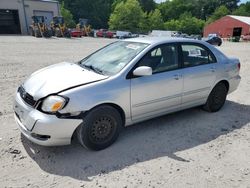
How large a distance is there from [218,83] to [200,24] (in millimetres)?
75581

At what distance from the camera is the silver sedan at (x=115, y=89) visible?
3246 millimetres

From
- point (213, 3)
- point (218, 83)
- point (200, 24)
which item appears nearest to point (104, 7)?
point (200, 24)

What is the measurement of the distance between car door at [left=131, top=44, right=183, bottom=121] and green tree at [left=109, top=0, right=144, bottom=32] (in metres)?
59.3

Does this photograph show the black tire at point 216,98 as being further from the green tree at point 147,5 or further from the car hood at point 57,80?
the green tree at point 147,5

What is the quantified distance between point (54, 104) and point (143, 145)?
153 cm

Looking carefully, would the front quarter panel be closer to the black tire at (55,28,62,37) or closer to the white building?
the black tire at (55,28,62,37)

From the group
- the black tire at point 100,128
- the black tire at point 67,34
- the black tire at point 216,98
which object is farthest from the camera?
the black tire at point 67,34

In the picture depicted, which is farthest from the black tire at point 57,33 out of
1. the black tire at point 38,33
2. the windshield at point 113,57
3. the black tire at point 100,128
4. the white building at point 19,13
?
the black tire at point 100,128

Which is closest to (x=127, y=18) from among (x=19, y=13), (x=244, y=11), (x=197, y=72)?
(x=19, y=13)

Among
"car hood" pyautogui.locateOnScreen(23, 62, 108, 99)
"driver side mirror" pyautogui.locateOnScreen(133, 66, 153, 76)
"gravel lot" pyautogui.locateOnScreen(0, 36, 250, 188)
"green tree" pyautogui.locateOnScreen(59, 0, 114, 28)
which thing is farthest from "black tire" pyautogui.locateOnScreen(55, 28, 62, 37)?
"green tree" pyautogui.locateOnScreen(59, 0, 114, 28)

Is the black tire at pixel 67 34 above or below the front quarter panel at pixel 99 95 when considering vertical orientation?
below

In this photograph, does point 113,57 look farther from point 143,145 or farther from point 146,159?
point 146,159

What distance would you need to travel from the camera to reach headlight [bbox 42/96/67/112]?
318 cm

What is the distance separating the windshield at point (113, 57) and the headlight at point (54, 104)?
86cm
